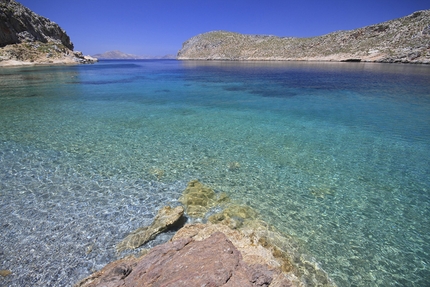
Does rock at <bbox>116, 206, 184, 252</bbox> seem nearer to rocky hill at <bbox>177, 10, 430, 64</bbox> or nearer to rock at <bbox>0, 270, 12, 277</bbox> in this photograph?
rock at <bbox>0, 270, 12, 277</bbox>

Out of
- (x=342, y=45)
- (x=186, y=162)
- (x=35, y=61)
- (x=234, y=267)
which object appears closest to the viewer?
(x=234, y=267)

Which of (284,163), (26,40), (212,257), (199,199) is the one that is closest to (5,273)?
(212,257)

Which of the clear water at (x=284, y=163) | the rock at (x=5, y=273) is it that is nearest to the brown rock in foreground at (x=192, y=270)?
the rock at (x=5, y=273)

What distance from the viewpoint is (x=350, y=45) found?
304 feet

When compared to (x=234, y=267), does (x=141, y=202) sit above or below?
below

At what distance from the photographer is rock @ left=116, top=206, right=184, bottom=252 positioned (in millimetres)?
5305

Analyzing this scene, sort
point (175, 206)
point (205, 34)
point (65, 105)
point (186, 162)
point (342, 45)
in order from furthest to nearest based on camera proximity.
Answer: point (205, 34) < point (342, 45) < point (65, 105) < point (186, 162) < point (175, 206)

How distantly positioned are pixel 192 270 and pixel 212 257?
0.46 meters

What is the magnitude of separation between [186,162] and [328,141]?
747 centimetres

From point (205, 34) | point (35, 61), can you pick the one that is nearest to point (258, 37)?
point (205, 34)

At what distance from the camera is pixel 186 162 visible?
9.43 metres

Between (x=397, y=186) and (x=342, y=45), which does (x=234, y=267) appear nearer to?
(x=397, y=186)

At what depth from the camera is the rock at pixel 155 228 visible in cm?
531

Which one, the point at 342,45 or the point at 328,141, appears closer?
the point at 328,141
